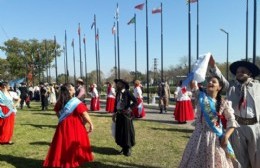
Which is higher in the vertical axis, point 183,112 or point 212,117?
point 212,117

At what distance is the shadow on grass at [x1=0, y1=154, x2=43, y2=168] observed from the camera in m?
7.61

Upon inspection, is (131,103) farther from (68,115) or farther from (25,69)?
(25,69)

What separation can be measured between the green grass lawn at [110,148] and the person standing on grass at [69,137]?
0.99 meters

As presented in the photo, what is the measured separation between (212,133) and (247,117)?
30.5 inches

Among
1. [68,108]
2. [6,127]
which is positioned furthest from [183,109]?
[68,108]

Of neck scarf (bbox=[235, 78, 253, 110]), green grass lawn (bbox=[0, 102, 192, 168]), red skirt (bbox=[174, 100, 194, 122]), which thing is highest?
neck scarf (bbox=[235, 78, 253, 110])

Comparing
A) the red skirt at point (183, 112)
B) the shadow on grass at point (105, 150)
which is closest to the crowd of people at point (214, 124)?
the shadow on grass at point (105, 150)

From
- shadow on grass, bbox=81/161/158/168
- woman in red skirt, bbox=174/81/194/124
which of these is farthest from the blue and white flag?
woman in red skirt, bbox=174/81/194/124

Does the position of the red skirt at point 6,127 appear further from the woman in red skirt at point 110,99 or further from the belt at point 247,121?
the woman in red skirt at point 110,99

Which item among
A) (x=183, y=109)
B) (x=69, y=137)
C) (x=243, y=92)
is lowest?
(x=183, y=109)

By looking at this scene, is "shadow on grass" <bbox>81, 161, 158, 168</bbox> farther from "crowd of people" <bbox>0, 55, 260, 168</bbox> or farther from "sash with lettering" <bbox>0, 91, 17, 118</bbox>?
"sash with lettering" <bbox>0, 91, 17, 118</bbox>

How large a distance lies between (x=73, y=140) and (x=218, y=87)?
9.27 ft

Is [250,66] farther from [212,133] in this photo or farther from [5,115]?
[5,115]

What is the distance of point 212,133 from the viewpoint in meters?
5.07
